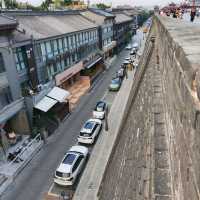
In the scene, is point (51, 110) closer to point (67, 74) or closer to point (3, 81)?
point (3, 81)

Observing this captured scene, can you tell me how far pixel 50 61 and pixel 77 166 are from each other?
15208mm

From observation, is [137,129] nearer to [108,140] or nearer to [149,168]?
[149,168]

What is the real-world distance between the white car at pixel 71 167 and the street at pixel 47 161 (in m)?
1.28

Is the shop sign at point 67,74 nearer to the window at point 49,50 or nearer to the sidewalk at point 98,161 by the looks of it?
the window at point 49,50

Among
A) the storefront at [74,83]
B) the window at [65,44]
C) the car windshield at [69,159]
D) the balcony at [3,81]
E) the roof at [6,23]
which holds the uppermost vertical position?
the roof at [6,23]

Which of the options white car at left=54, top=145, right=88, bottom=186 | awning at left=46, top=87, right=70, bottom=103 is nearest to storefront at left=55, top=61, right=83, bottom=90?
awning at left=46, top=87, right=70, bottom=103

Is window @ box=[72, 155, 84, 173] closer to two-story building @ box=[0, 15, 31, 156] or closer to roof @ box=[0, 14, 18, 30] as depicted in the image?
two-story building @ box=[0, 15, 31, 156]

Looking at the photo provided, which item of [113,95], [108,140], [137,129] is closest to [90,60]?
[113,95]

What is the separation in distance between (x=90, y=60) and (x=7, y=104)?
24.4 metres

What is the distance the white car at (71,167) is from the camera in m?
16.5

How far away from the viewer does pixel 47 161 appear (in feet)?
64.8

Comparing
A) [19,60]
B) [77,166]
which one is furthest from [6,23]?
[77,166]

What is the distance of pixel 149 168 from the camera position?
18.9ft

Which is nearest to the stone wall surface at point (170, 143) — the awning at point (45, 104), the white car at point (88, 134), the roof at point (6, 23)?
the white car at point (88, 134)
